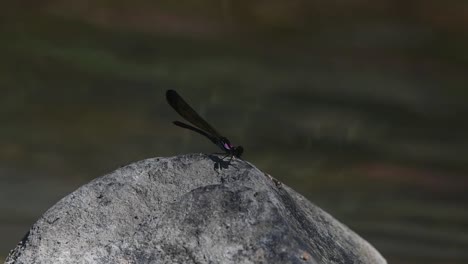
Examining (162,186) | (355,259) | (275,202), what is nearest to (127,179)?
(162,186)

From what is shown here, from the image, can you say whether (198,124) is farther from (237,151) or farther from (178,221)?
(178,221)

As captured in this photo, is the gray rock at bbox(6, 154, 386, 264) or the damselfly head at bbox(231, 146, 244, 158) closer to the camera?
the gray rock at bbox(6, 154, 386, 264)

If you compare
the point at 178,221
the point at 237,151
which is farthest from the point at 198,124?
the point at 178,221

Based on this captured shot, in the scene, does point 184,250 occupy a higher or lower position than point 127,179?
lower

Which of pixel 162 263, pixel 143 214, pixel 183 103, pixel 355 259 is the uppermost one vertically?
pixel 183 103

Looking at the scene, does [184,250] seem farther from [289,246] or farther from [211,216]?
[289,246]

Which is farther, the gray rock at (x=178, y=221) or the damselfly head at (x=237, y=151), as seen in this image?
the damselfly head at (x=237, y=151)
